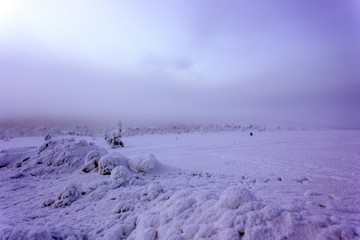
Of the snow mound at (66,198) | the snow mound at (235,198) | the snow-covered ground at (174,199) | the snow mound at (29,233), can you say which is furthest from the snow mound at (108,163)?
the snow mound at (235,198)

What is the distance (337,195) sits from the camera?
4.19 metres

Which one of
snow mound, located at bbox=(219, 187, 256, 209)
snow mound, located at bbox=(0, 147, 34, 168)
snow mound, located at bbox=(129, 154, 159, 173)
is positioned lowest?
snow mound, located at bbox=(0, 147, 34, 168)

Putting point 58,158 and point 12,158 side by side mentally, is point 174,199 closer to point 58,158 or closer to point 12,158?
point 58,158

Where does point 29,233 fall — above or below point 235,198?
below

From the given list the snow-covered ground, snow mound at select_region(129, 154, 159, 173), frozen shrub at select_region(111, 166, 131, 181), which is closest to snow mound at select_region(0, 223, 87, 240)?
the snow-covered ground

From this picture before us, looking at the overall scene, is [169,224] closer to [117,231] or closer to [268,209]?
[117,231]

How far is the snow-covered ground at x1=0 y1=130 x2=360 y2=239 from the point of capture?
2375 millimetres

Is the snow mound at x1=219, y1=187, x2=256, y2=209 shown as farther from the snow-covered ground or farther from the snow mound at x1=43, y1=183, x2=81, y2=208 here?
the snow mound at x1=43, y1=183, x2=81, y2=208

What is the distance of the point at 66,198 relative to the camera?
4273mm

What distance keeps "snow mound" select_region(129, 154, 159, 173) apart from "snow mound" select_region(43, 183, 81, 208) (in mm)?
2460

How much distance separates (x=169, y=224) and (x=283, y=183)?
158 inches

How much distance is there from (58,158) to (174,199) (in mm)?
6483

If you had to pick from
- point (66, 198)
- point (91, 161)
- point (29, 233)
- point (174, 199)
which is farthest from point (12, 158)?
point (174, 199)

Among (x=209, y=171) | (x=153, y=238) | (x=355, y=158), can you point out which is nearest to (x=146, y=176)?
(x=209, y=171)
